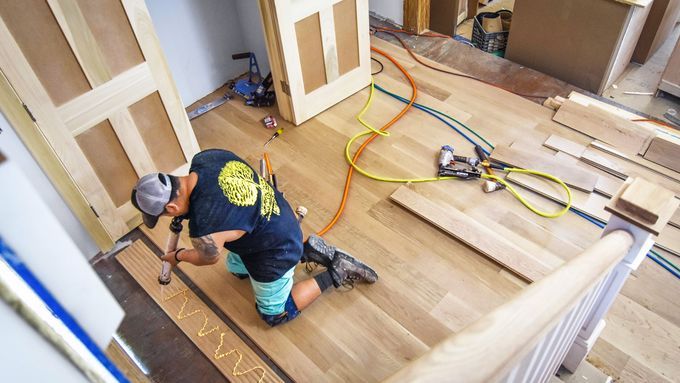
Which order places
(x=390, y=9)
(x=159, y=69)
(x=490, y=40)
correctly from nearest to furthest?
1. (x=159, y=69)
2. (x=490, y=40)
3. (x=390, y=9)

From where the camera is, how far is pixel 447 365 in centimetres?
75

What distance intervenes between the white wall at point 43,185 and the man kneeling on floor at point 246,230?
0.51 metres

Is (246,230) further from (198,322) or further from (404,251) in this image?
(404,251)

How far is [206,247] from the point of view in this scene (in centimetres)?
195

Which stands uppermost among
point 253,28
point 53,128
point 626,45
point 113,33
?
point 113,33

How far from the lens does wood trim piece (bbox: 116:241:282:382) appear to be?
7.43ft

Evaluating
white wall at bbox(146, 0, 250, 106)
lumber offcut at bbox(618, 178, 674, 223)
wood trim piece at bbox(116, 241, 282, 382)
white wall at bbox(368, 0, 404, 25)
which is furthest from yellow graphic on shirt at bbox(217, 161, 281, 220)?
white wall at bbox(368, 0, 404, 25)

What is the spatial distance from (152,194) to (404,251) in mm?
1451

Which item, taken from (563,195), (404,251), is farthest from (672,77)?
(404,251)

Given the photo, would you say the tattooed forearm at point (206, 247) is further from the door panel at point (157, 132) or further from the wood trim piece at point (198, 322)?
the door panel at point (157, 132)

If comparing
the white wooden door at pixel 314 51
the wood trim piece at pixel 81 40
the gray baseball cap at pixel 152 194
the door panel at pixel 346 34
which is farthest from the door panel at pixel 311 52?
the gray baseball cap at pixel 152 194

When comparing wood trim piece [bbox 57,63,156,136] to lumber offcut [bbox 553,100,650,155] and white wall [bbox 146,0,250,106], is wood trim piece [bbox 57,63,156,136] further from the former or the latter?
lumber offcut [bbox 553,100,650,155]

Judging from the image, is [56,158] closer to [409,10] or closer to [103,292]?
[103,292]

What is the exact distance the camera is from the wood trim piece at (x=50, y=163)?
81.6 inches
